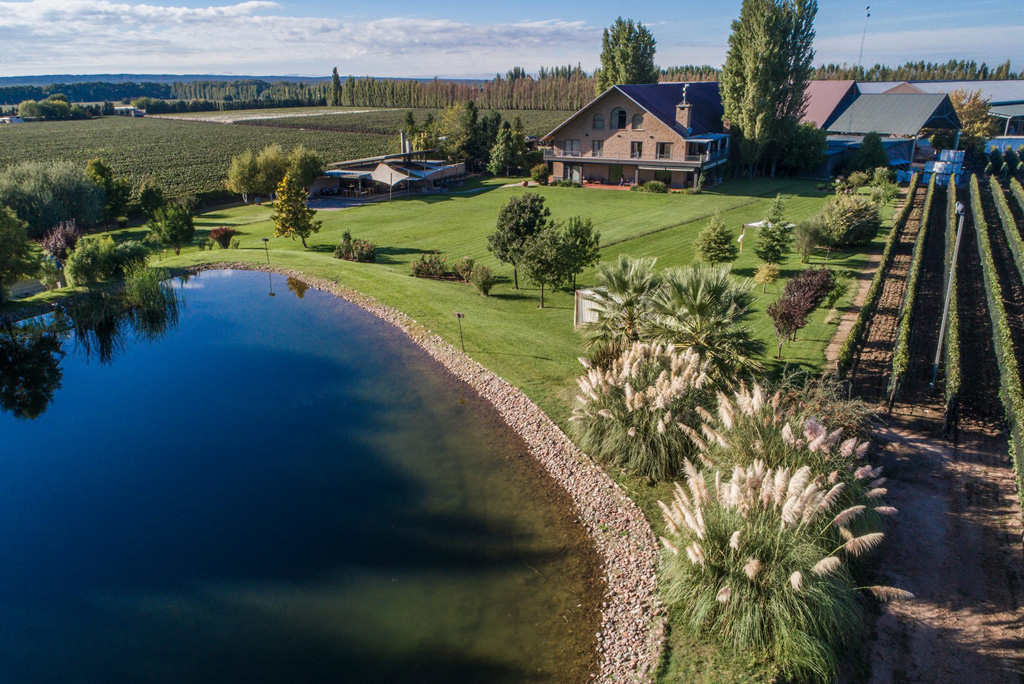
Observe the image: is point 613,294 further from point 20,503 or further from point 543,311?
point 20,503

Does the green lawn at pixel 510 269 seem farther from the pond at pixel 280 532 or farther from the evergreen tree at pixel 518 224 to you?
the evergreen tree at pixel 518 224

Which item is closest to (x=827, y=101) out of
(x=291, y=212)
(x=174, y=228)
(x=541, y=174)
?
(x=541, y=174)

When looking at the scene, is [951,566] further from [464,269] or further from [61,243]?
[61,243]

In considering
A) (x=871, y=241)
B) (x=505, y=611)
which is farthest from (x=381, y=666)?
(x=871, y=241)

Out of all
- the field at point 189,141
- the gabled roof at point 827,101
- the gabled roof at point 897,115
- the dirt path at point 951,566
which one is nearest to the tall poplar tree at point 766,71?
the gabled roof at point 897,115

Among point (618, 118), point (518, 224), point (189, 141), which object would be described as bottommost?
point (518, 224)
